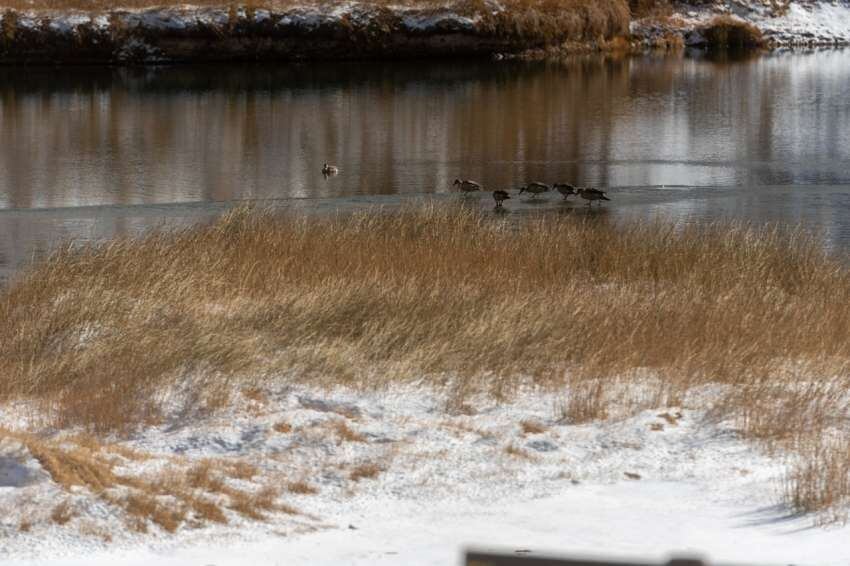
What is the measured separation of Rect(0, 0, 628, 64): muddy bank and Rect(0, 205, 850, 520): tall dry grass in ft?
118

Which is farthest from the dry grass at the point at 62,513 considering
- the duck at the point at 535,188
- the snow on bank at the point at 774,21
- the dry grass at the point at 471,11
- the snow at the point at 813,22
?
the snow at the point at 813,22

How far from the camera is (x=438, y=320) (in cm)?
1123

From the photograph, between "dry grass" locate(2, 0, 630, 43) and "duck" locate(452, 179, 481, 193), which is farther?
"dry grass" locate(2, 0, 630, 43)

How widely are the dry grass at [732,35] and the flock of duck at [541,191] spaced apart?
116 feet

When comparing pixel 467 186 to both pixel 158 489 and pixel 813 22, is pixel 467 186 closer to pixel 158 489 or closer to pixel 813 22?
pixel 158 489

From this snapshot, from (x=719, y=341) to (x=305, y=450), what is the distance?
3686 millimetres

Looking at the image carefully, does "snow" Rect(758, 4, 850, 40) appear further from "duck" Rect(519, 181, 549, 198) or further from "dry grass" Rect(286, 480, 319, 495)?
"dry grass" Rect(286, 480, 319, 495)

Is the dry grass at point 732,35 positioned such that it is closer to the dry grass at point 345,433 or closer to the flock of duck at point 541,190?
the flock of duck at point 541,190

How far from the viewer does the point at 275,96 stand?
38.7 m

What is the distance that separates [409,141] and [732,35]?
2977cm

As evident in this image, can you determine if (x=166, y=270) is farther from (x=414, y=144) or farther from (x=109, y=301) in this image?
(x=414, y=144)

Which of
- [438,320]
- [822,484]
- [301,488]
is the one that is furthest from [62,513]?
[438,320]

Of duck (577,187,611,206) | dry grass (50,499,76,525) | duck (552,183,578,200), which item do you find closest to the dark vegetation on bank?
duck (552,183,578,200)

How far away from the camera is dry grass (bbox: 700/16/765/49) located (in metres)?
54.9
